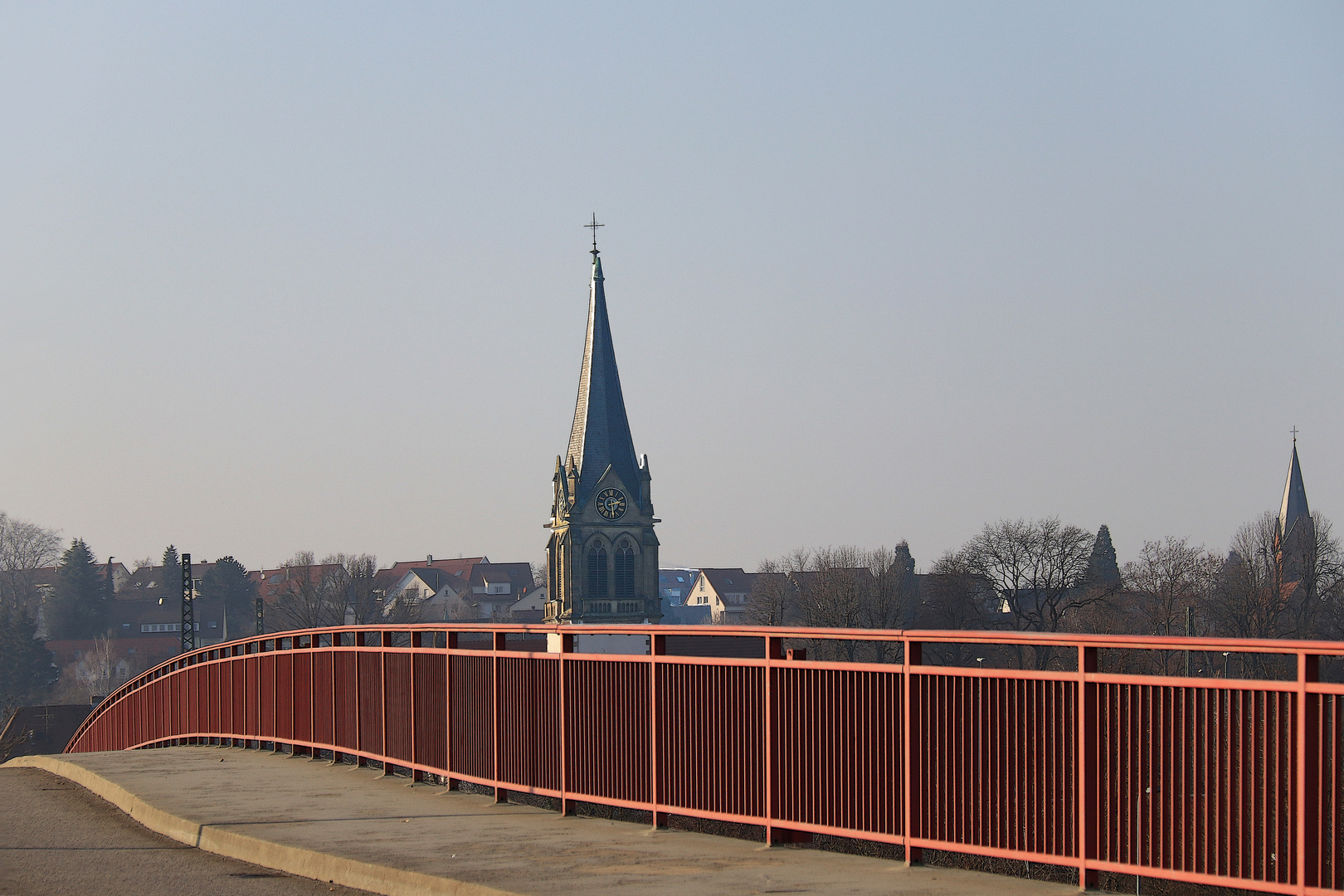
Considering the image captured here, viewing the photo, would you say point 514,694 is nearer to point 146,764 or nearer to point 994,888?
point 994,888

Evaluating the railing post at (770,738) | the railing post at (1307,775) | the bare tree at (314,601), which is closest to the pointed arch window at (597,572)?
the bare tree at (314,601)

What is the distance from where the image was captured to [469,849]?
29.9 feet

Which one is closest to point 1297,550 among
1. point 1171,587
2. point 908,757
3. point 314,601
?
point 1171,587

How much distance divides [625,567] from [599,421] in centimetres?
1047

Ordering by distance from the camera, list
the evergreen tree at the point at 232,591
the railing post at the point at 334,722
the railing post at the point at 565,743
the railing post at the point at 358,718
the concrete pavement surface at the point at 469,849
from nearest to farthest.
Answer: the concrete pavement surface at the point at 469,849 < the railing post at the point at 565,743 < the railing post at the point at 358,718 < the railing post at the point at 334,722 < the evergreen tree at the point at 232,591

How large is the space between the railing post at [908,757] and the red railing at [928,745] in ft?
0.05

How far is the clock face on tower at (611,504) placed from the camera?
4008 inches

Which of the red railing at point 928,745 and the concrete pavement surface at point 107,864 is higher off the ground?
the red railing at point 928,745

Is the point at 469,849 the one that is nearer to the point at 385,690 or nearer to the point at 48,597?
the point at 385,690

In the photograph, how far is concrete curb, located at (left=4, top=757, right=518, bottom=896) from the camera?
807 cm

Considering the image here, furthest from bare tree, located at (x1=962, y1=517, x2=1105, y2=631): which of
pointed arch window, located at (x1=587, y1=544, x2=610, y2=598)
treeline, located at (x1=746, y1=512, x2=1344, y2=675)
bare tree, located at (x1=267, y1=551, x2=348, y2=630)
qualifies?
bare tree, located at (x1=267, y1=551, x2=348, y2=630)

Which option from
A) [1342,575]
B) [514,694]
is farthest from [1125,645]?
[1342,575]

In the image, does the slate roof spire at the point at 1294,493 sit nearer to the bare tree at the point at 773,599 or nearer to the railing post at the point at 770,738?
the bare tree at the point at 773,599

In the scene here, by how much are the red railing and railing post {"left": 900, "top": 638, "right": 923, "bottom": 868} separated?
0.01m
